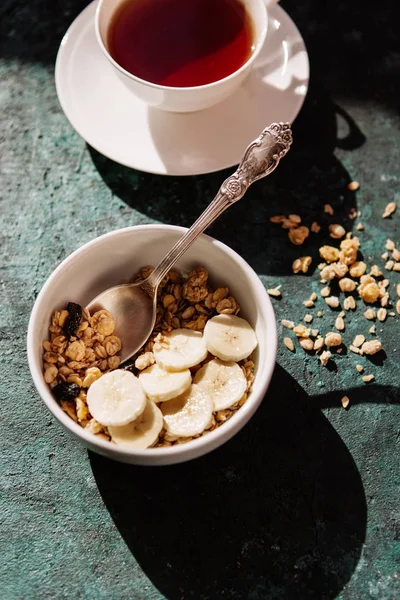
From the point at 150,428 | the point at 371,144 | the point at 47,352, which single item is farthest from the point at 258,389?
the point at 371,144

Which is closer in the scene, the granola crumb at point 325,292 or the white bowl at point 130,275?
the white bowl at point 130,275

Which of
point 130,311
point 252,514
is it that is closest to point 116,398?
point 130,311

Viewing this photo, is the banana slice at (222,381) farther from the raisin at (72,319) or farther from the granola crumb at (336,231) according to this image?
the granola crumb at (336,231)

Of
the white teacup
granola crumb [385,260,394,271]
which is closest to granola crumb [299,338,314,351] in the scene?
granola crumb [385,260,394,271]

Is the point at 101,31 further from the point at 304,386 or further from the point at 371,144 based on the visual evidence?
the point at 304,386

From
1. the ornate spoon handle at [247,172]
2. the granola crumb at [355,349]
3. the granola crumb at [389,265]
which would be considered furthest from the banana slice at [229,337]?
the granola crumb at [389,265]

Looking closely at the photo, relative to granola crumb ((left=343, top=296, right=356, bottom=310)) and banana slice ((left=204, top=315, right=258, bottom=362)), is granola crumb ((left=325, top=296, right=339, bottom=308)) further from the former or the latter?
banana slice ((left=204, top=315, right=258, bottom=362))
